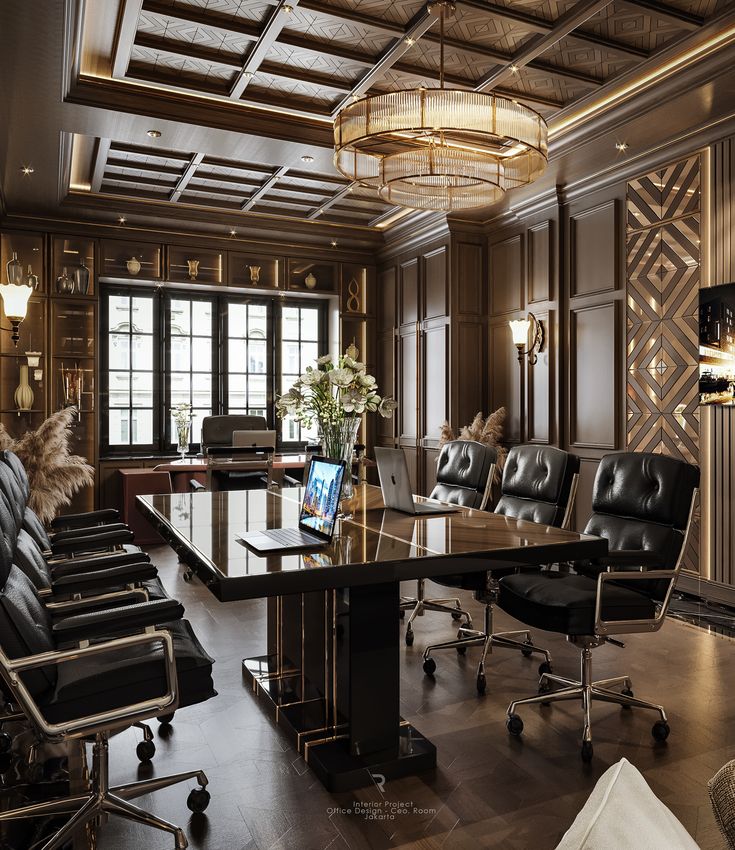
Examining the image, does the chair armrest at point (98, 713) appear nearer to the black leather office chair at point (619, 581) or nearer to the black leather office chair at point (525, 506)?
the black leather office chair at point (619, 581)

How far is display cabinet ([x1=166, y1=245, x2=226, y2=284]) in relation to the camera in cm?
778

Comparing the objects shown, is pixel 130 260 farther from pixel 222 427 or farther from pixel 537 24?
pixel 537 24

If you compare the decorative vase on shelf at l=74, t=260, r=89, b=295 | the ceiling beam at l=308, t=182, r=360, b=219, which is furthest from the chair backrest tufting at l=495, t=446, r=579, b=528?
the decorative vase on shelf at l=74, t=260, r=89, b=295

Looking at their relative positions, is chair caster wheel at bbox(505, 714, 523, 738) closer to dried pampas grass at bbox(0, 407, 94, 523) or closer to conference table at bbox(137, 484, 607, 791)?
conference table at bbox(137, 484, 607, 791)

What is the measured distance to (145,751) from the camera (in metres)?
2.53

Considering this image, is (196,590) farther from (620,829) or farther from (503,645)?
(620,829)

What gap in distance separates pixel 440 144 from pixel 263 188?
11.8 ft

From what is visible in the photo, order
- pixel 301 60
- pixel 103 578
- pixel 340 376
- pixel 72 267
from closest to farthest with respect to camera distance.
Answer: pixel 103 578 < pixel 340 376 < pixel 301 60 < pixel 72 267

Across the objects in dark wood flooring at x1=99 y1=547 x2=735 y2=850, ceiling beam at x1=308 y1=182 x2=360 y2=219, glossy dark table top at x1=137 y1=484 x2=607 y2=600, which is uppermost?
ceiling beam at x1=308 y1=182 x2=360 y2=219

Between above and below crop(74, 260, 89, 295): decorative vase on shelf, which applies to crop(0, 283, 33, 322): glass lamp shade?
below

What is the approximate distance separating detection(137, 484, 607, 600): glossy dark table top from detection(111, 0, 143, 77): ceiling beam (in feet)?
8.44

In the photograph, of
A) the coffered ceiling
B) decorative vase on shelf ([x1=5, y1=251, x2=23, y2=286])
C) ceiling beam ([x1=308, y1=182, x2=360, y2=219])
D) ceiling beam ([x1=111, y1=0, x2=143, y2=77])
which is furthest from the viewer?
ceiling beam ([x1=308, y1=182, x2=360, y2=219])

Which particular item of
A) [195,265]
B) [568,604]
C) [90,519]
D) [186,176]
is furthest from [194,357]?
[568,604]

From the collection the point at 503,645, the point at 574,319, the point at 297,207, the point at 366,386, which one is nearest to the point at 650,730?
the point at 503,645
